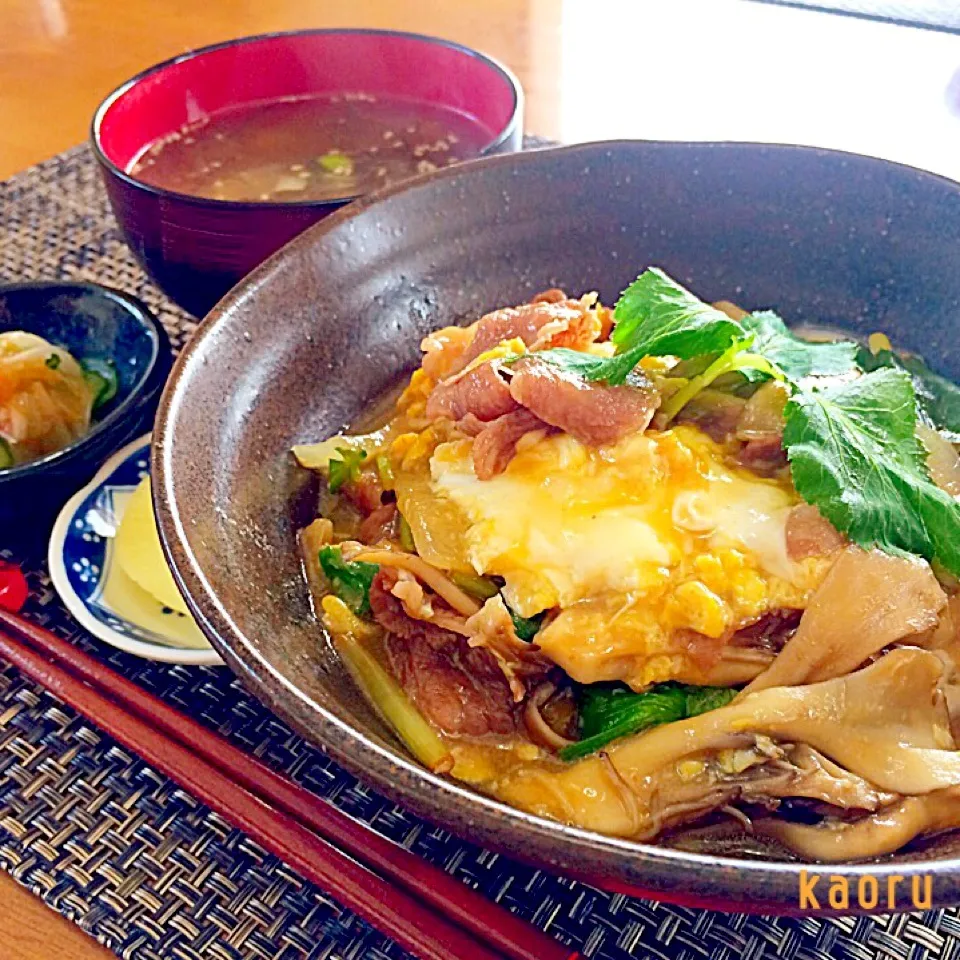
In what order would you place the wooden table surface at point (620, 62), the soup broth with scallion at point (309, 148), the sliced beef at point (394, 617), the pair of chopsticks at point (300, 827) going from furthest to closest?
the wooden table surface at point (620, 62) < the soup broth with scallion at point (309, 148) < the sliced beef at point (394, 617) < the pair of chopsticks at point (300, 827)

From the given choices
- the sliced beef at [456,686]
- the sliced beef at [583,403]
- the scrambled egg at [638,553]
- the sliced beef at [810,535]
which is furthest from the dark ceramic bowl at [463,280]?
the sliced beef at [810,535]

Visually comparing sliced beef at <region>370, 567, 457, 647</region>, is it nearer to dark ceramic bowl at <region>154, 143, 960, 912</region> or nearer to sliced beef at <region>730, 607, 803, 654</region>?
dark ceramic bowl at <region>154, 143, 960, 912</region>

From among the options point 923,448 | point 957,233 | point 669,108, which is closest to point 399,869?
point 923,448

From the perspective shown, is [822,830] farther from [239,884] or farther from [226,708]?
[226,708]

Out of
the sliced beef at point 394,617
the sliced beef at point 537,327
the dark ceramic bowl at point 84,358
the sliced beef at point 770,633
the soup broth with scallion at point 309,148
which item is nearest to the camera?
the sliced beef at point 770,633

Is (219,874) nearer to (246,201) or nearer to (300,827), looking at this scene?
(300,827)

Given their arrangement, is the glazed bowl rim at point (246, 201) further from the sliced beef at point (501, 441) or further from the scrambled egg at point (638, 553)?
the scrambled egg at point (638, 553)

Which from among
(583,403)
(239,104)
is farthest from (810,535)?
(239,104)
